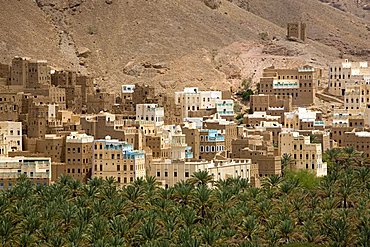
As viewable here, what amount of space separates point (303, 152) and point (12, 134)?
1647 cm

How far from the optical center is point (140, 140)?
92.1 metres

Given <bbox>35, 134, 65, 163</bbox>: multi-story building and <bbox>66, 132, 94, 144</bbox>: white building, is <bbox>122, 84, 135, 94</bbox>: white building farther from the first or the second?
<bbox>35, 134, 65, 163</bbox>: multi-story building

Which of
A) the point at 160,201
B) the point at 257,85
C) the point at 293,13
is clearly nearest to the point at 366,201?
the point at 160,201

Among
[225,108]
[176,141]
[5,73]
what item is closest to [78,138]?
[176,141]

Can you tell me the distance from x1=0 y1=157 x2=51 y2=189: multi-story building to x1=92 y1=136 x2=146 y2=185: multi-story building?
8.61 feet

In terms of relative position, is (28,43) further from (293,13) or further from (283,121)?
(293,13)

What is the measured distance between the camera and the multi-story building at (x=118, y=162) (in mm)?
87250

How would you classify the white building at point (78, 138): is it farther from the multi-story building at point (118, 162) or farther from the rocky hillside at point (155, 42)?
the rocky hillside at point (155, 42)

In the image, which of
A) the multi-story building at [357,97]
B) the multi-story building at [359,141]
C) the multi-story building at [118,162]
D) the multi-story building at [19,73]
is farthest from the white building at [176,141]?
the multi-story building at [357,97]

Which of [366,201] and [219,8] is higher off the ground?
[219,8]

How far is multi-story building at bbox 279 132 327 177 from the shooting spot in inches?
3743

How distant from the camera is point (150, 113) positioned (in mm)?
100500

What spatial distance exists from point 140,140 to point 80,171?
4949mm

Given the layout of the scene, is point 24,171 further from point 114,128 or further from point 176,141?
point 176,141
